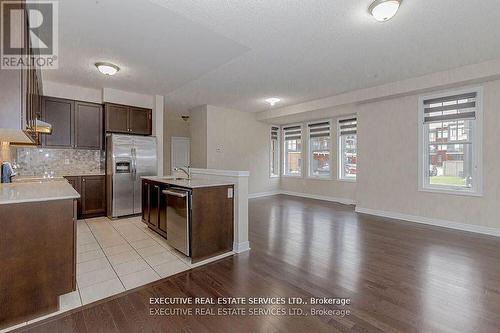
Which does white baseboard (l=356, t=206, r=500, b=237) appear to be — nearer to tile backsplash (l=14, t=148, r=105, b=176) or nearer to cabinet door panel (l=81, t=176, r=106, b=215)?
cabinet door panel (l=81, t=176, r=106, b=215)

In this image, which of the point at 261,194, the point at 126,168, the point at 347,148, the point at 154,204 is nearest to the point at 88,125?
the point at 126,168

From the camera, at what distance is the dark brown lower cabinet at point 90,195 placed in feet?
15.5

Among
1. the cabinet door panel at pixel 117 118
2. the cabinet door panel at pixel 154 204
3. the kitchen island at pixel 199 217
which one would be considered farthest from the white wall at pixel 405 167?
the cabinet door panel at pixel 117 118

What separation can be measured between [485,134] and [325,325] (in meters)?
4.56

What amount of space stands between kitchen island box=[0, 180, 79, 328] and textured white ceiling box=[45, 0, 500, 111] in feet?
6.47

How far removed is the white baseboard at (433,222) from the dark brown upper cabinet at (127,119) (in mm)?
5456

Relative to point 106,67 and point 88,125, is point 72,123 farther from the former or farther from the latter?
point 106,67

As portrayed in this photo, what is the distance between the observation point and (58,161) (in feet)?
15.6

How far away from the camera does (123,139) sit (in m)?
4.85

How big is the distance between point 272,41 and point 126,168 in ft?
12.3

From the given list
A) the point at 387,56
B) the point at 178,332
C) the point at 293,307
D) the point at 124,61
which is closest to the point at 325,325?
the point at 293,307

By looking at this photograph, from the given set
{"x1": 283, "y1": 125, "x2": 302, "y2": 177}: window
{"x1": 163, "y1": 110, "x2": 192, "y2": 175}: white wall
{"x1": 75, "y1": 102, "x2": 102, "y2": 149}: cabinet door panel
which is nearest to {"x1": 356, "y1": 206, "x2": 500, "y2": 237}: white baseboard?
{"x1": 283, "y1": 125, "x2": 302, "y2": 177}: window

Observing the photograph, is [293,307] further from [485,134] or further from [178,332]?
[485,134]

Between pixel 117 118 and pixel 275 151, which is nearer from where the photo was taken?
pixel 117 118
